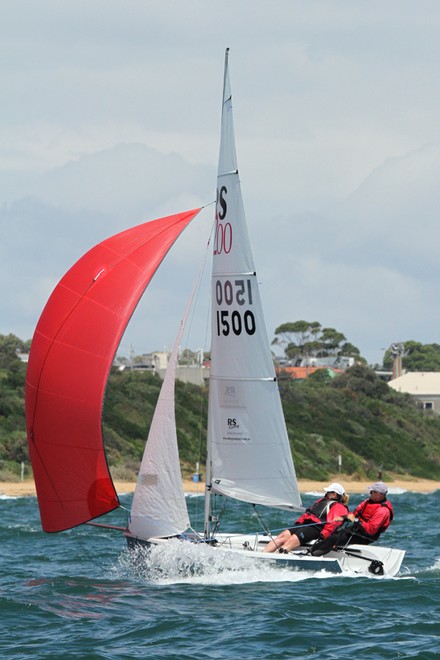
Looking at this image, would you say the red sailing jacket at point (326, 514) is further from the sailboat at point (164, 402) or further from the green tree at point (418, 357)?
the green tree at point (418, 357)

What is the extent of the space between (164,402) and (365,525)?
349 centimetres

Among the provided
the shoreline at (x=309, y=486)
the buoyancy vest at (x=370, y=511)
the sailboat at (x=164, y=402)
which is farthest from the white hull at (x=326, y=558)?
the shoreline at (x=309, y=486)

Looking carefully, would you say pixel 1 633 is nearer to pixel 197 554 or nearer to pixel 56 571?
pixel 197 554

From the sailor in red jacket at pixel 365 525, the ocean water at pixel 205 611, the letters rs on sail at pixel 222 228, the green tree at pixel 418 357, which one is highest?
the green tree at pixel 418 357

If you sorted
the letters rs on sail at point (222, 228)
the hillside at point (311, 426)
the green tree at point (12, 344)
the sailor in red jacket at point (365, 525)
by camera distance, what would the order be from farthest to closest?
1. the green tree at point (12, 344)
2. the hillside at point (311, 426)
3. the letters rs on sail at point (222, 228)
4. the sailor in red jacket at point (365, 525)

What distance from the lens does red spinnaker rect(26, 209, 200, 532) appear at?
1716cm

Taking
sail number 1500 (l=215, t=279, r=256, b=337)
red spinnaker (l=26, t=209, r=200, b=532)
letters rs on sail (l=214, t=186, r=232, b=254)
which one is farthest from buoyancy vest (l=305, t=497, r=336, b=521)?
letters rs on sail (l=214, t=186, r=232, b=254)

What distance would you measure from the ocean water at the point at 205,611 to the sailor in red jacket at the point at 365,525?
20.5 inches

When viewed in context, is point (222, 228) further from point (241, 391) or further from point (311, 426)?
point (311, 426)

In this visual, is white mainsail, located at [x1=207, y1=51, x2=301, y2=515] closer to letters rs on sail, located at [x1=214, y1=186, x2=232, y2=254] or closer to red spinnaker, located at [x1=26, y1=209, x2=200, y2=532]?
letters rs on sail, located at [x1=214, y1=186, x2=232, y2=254]

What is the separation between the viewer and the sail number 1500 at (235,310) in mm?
18203

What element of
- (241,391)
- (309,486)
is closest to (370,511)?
(241,391)

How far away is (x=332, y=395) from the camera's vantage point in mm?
74625

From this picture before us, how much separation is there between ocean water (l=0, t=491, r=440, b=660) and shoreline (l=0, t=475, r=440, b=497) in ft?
74.5
